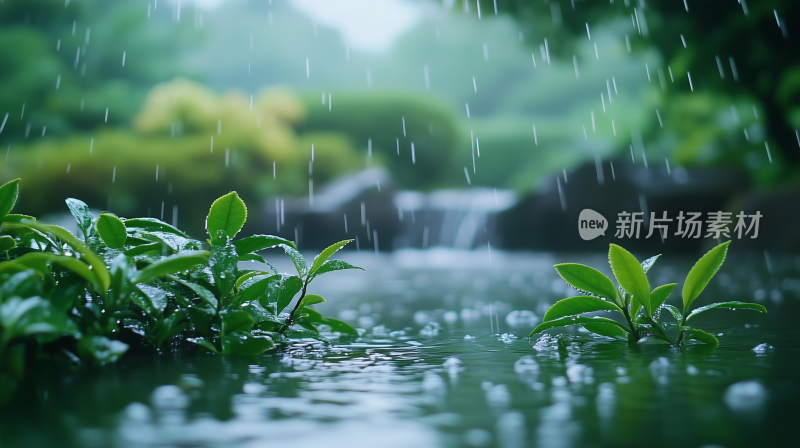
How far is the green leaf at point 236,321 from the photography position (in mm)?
1282

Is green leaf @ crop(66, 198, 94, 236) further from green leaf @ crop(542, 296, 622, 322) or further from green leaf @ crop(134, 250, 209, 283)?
green leaf @ crop(542, 296, 622, 322)

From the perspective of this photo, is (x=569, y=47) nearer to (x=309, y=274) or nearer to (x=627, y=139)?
(x=627, y=139)

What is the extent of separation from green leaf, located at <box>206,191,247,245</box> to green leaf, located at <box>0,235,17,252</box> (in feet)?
1.17

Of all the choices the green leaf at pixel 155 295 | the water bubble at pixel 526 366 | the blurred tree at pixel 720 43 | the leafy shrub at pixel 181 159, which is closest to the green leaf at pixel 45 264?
the green leaf at pixel 155 295

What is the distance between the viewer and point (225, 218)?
4.51ft

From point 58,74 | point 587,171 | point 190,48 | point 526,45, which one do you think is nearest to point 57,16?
point 58,74

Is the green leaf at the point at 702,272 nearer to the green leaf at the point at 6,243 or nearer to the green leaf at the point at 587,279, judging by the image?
the green leaf at the point at 587,279

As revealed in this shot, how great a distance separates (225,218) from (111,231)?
0.22 metres

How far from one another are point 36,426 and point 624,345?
113cm

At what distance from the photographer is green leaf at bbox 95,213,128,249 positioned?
1.30 m

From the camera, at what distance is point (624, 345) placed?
144cm

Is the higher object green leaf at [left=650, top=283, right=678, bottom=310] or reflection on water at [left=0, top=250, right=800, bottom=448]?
green leaf at [left=650, top=283, right=678, bottom=310]

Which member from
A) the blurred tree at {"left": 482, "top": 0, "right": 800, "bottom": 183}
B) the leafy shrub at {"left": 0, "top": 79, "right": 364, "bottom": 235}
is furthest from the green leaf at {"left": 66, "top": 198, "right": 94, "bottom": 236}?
the leafy shrub at {"left": 0, "top": 79, "right": 364, "bottom": 235}

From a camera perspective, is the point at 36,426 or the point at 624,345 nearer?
the point at 36,426
